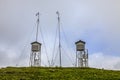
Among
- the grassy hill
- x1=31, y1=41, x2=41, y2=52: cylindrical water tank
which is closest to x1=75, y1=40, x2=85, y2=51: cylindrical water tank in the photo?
x1=31, y1=41, x2=41, y2=52: cylindrical water tank

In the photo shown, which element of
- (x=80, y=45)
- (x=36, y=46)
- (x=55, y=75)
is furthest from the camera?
(x=36, y=46)

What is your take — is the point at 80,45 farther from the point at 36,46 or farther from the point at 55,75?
the point at 55,75

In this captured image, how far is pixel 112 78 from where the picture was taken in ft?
91.0

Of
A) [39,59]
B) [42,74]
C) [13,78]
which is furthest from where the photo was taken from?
[39,59]

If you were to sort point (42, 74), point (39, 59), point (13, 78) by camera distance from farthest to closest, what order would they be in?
point (39, 59) < point (42, 74) < point (13, 78)

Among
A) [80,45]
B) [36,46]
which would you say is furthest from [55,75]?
[36,46]

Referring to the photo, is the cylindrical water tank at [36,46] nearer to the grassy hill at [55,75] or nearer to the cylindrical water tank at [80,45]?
the cylindrical water tank at [80,45]

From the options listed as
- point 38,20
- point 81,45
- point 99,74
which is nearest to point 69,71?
point 99,74

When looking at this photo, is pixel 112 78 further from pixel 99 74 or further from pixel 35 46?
pixel 35 46

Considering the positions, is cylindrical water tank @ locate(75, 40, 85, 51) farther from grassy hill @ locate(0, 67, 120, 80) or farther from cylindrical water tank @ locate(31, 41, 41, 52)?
grassy hill @ locate(0, 67, 120, 80)

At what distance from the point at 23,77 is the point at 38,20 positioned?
16.3 metres

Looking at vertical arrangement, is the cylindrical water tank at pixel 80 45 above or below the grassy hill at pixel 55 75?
above

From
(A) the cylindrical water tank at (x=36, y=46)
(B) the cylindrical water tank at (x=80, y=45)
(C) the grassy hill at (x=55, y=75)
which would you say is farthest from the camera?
(A) the cylindrical water tank at (x=36, y=46)

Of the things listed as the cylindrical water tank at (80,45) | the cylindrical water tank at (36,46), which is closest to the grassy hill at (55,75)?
the cylindrical water tank at (80,45)
